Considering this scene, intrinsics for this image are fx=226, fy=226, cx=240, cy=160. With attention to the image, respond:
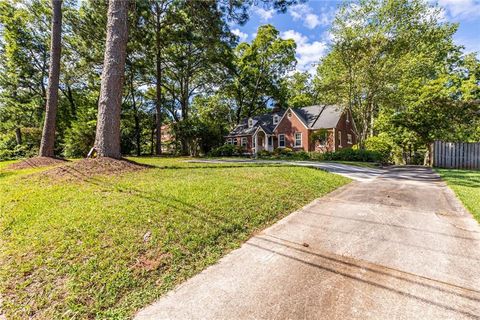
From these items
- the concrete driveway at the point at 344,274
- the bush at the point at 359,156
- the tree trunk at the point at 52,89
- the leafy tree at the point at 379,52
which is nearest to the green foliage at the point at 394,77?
the leafy tree at the point at 379,52

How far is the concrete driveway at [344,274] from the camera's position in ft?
6.58

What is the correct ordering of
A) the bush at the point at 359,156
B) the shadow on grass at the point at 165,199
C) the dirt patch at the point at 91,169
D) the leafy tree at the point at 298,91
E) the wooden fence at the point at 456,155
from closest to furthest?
the shadow on grass at the point at 165,199 < the dirt patch at the point at 91,169 < the wooden fence at the point at 456,155 < the bush at the point at 359,156 < the leafy tree at the point at 298,91

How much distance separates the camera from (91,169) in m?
5.73

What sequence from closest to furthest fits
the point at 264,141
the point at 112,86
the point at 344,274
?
the point at 344,274
the point at 112,86
the point at 264,141

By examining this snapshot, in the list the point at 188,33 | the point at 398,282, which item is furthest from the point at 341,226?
the point at 188,33

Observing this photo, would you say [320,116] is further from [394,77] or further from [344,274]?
[344,274]

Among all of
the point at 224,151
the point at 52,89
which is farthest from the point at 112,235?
the point at 224,151

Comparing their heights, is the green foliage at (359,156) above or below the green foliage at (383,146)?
below

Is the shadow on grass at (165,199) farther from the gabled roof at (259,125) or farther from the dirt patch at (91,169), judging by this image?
the gabled roof at (259,125)

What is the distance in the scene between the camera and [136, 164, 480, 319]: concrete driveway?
6.58 feet

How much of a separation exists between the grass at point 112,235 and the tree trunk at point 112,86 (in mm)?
1537

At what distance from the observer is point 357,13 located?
18.5m

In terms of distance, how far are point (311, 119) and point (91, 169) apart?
22655 mm

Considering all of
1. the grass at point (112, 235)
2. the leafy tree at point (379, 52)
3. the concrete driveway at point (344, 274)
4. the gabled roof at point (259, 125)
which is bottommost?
the concrete driveway at point (344, 274)
